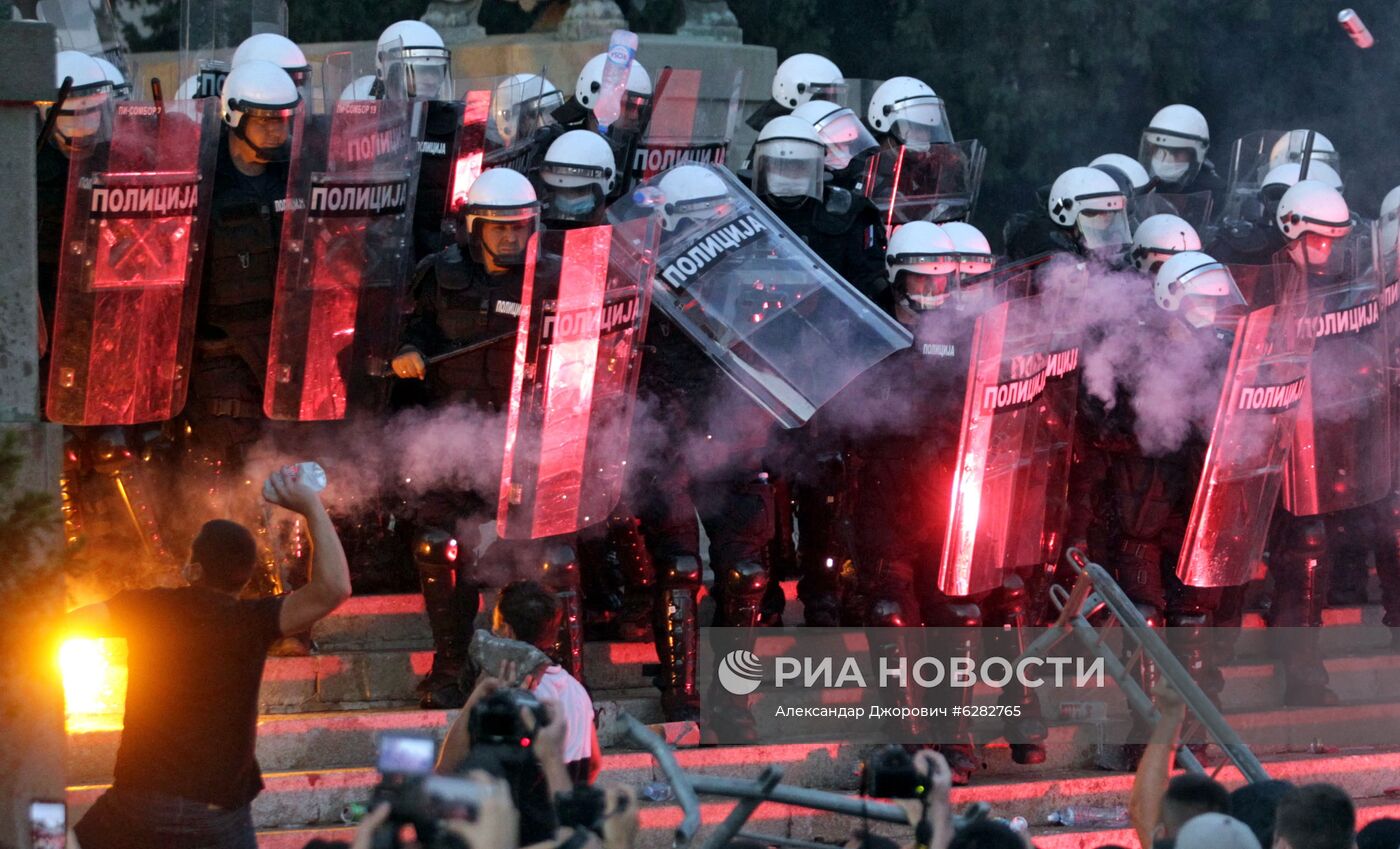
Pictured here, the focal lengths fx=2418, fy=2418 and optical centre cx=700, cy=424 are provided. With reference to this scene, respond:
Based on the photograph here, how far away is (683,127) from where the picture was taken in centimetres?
1005

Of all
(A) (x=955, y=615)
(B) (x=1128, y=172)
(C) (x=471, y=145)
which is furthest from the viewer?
(B) (x=1128, y=172)

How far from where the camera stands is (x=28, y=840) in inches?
249

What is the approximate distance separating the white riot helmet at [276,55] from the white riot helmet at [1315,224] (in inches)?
160

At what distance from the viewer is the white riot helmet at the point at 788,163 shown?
9.73 meters

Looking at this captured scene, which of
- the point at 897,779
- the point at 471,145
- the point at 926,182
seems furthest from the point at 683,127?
the point at 897,779

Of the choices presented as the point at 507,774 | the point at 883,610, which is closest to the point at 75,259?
the point at 883,610

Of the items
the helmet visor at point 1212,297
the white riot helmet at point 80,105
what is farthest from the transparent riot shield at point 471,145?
the helmet visor at point 1212,297

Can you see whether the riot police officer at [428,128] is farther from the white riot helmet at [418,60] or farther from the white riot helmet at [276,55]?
the white riot helmet at [276,55]

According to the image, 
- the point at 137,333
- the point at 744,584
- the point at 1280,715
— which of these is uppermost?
the point at 137,333

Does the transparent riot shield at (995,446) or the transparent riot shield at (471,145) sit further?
the transparent riot shield at (471,145)

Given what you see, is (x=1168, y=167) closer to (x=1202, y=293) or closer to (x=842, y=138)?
(x=842, y=138)

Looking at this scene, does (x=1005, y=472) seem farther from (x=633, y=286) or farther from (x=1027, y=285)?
(x=633, y=286)

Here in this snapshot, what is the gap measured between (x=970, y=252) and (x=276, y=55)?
9.38 ft

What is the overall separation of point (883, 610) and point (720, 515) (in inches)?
27.3
